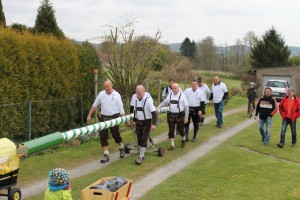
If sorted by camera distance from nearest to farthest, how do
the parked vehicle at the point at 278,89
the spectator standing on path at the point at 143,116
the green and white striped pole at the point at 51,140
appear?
1. the green and white striped pole at the point at 51,140
2. the spectator standing on path at the point at 143,116
3. the parked vehicle at the point at 278,89

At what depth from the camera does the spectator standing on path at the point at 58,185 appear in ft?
17.3

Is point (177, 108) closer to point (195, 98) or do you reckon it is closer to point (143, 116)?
point (143, 116)

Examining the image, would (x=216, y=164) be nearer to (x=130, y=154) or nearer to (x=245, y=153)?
(x=245, y=153)

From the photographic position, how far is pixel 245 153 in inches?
452

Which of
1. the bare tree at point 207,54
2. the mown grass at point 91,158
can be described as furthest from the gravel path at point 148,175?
the bare tree at point 207,54

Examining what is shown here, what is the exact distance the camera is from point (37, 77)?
503 inches

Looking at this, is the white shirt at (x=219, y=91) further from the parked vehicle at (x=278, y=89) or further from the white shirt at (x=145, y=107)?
the parked vehicle at (x=278, y=89)

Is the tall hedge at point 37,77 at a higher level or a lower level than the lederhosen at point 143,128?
higher

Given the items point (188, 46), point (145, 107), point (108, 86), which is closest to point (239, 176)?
point (145, 107)

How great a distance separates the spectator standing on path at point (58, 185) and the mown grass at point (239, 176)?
2.57 meters

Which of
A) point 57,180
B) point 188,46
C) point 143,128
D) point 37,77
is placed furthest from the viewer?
point 188,46

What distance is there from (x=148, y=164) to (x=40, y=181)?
283 centimetres

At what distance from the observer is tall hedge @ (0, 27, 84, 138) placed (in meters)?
11.4

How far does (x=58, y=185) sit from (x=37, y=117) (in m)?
7.75
